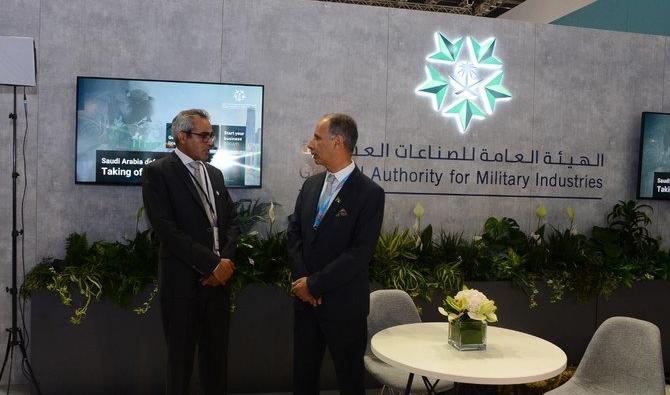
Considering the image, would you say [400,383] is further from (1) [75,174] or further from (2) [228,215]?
(1) [75,174]

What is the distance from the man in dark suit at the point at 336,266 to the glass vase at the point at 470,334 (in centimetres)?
48

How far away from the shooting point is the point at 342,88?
5.31m

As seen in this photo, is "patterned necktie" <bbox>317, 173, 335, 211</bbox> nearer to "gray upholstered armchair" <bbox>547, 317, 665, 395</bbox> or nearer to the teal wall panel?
"gray upholstered armchair" <bbox>547, 317, 665, 395</bbox>

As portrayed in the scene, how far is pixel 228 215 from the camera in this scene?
12.6 ft

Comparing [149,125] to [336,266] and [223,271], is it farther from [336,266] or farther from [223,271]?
[336,266]

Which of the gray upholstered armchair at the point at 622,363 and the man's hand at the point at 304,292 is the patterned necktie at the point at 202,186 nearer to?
the man's hand at the point at 304,292

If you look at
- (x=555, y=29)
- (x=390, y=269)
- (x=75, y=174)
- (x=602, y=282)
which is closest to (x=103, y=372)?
(x=75, y=174)

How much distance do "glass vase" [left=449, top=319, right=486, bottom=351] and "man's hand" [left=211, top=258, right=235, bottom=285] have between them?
1357mm

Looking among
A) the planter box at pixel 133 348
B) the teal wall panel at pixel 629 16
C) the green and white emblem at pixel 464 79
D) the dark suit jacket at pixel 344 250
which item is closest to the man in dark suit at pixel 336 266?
the dark suit jacket at pixel 344 250

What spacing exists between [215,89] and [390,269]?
6.51 ft

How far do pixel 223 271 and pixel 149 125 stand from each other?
1.87 meters

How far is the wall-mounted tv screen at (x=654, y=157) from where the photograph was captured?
5938 millimetres

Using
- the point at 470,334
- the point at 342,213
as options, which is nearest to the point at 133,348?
the point at 342,213

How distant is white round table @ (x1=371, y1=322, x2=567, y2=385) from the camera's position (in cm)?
246
